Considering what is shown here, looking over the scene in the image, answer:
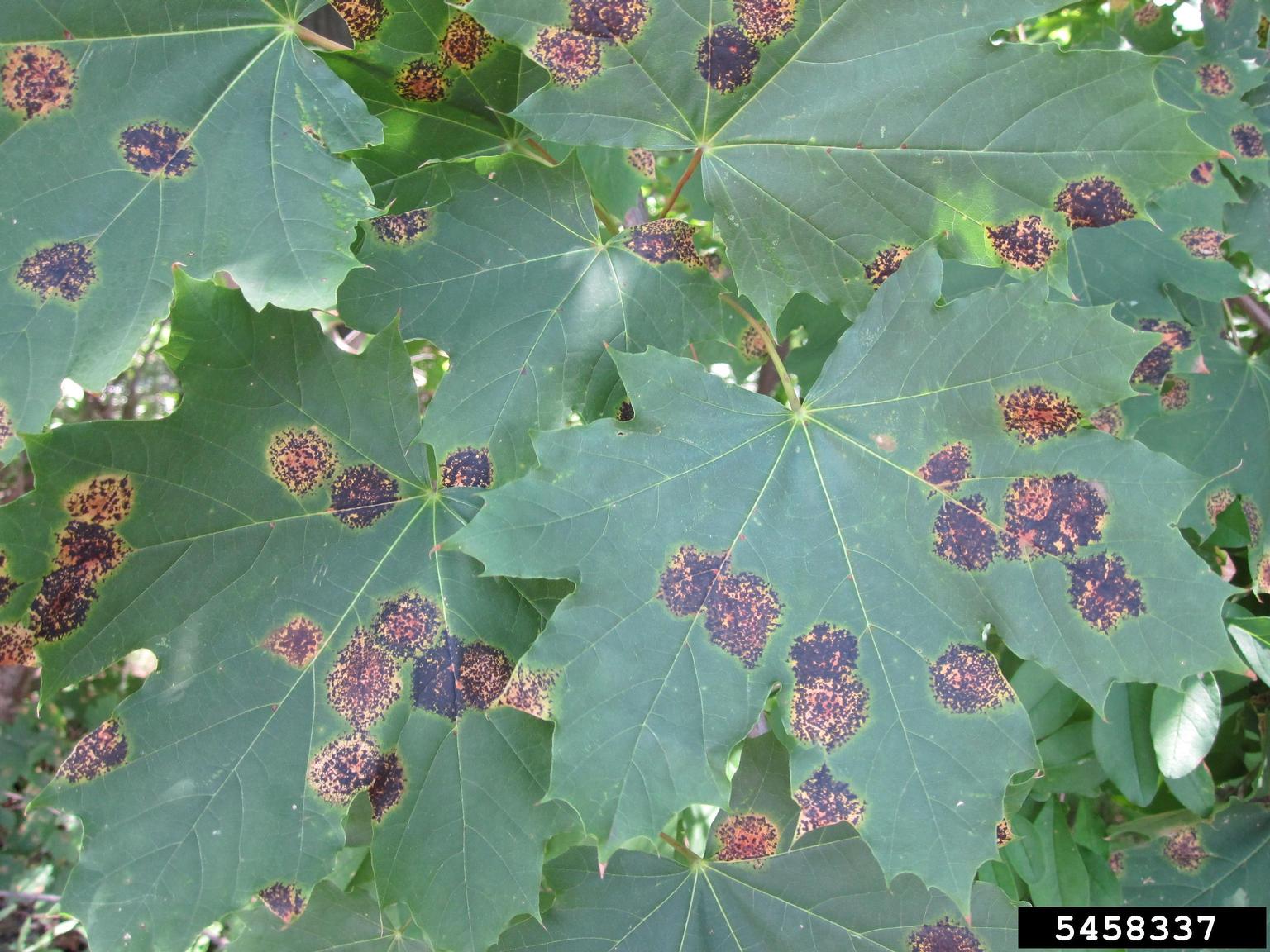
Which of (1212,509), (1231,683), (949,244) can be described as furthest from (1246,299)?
(949,244)

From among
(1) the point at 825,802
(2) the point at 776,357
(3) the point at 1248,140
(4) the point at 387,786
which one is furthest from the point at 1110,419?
(4) the point at 387,786

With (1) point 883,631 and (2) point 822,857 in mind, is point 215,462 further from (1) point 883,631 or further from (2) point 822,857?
(2) point 822,857

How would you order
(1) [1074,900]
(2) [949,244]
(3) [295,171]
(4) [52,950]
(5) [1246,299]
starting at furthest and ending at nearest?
1. (4) [52,950]
2. (5) [1246,299]
3. (1) [1074,900]
4. (2) [949,244]
5. (3) [295,171]

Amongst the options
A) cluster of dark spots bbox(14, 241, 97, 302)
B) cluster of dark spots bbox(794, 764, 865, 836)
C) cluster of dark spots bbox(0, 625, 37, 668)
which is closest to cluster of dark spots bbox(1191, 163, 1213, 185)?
cluster of dark spots bbox(794, 764, 865, 836)

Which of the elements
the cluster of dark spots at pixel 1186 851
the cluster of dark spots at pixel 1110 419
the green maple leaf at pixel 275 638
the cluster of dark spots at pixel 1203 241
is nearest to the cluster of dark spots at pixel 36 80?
the green maple leaf at pixel 275 638

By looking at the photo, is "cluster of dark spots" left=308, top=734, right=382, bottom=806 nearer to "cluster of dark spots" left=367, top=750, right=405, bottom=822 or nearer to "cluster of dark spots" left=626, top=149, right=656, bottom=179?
"cluster of dark spots" left=367, top=750, right=405, bottom=822

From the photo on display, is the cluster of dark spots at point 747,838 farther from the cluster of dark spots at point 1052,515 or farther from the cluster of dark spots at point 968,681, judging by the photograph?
the cluster of dark spots at point 1052,515
